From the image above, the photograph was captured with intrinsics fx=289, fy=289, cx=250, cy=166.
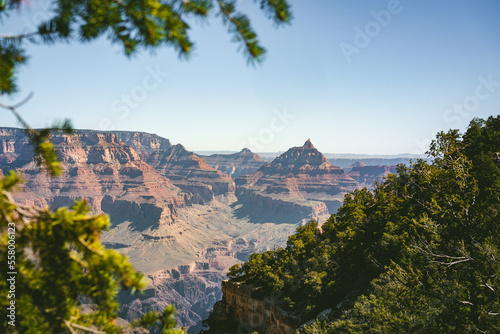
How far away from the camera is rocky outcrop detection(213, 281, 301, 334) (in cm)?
3095

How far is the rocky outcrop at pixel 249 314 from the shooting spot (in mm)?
30953

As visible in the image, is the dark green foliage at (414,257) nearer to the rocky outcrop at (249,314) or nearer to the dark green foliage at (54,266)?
the rocky outcrop at (249,314)

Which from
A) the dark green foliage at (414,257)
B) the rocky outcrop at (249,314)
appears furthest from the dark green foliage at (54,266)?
the rocky outcrop at (249,314)

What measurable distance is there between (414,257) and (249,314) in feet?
89.4

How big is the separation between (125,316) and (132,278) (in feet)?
658

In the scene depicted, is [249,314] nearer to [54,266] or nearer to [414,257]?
[414,257]

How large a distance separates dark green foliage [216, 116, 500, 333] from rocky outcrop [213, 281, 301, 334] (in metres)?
1.15

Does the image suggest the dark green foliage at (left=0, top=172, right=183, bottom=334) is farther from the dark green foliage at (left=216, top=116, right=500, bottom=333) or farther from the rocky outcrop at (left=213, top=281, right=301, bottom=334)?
the rocky outcrop at (left=213, top=281, right=301, bottom=334)

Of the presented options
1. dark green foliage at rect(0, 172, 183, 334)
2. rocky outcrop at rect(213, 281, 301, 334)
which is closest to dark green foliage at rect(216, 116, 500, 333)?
rocky outcrop at rect(213, 281, 301, 334)

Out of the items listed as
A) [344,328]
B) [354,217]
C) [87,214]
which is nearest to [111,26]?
[87,214]

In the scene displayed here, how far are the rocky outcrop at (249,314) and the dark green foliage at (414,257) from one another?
45.4 inches

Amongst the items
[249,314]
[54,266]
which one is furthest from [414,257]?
[249,314]

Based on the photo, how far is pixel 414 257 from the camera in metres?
14.6

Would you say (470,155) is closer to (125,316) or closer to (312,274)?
(312,274)
